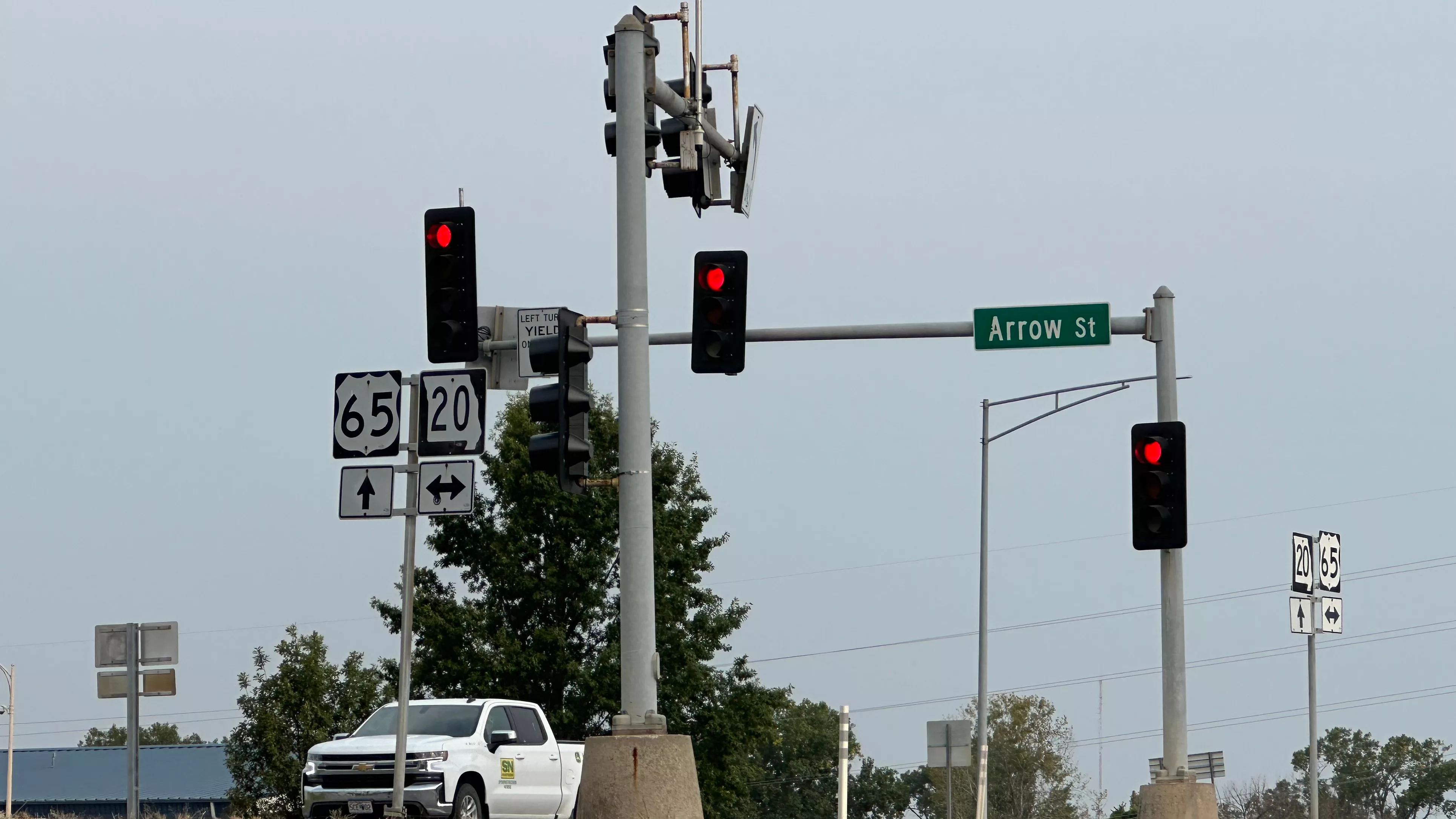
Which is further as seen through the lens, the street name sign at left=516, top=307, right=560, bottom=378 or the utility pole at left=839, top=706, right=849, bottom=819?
the street name sign at left=516, top=307, right=560, bottom=378

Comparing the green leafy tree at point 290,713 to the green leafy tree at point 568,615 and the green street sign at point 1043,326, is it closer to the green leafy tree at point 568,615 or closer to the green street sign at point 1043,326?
the green leafy tree at point 568,615

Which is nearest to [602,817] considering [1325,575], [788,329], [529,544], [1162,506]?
[788,329]

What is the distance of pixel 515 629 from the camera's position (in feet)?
152

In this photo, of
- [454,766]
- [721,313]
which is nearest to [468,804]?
[454,766]

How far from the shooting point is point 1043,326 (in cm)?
1748

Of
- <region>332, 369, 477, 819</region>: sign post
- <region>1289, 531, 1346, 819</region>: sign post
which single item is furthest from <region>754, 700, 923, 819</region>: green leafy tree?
<region>332, 369, 477, 819</region>: sign post

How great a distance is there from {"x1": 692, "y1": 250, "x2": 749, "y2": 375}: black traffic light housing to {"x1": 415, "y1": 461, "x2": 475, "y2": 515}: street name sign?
2115mm

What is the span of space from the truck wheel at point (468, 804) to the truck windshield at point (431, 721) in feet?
2.11

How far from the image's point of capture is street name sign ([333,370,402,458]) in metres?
15.5

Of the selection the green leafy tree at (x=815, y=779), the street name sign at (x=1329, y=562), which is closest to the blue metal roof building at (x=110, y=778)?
the green leafy tree at (x=815, y=779)

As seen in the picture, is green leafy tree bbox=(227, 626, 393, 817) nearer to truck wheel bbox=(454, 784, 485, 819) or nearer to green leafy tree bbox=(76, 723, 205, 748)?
truck wheel bbox=(454, 784, 485, 819)

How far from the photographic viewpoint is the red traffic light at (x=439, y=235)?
46.5 feet

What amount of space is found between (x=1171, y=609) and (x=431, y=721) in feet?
27.2

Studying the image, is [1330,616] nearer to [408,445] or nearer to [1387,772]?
[408,445]
